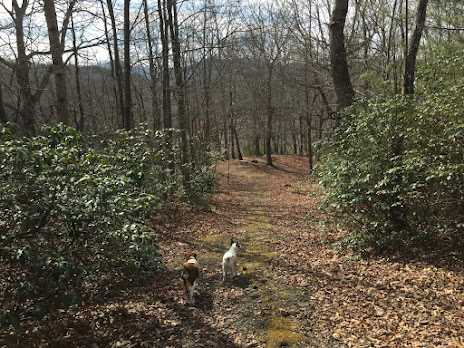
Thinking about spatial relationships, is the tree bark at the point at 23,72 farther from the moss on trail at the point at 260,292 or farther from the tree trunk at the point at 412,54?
the tree trunk at the point at 412,54

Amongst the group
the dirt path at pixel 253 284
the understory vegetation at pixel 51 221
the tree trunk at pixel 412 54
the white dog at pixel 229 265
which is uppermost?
the tree trunk at pixel 412 54

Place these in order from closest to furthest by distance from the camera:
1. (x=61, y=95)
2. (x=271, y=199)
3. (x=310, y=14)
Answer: (x=61, y=95) < (x=271, y=199) < (x=310, y=14)

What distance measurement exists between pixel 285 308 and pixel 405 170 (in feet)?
10.7

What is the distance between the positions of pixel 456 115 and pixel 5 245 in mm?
6557

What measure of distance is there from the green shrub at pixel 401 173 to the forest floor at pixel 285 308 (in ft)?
2.11

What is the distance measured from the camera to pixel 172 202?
442 inches

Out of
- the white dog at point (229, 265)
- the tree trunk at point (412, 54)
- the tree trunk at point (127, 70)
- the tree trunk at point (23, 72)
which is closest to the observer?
the white dog at point (229, 265)

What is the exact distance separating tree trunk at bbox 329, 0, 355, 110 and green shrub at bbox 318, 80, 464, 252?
1308 millimetres

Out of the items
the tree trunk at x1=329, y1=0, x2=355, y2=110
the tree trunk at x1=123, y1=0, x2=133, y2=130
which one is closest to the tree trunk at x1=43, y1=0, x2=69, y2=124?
the tree trunk at x1=123, y1=0, x2=133, y2=130

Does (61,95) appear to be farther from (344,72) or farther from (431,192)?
(431,192)

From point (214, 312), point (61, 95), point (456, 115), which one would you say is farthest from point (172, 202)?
point (456, 115)

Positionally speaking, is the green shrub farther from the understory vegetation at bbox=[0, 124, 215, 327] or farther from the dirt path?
the understory vegetation at bbox=[0, 124, 215, 327]

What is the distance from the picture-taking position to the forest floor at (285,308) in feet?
12.8

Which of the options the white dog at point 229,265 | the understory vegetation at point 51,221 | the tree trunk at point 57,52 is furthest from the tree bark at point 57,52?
the white dog at point 229,265
